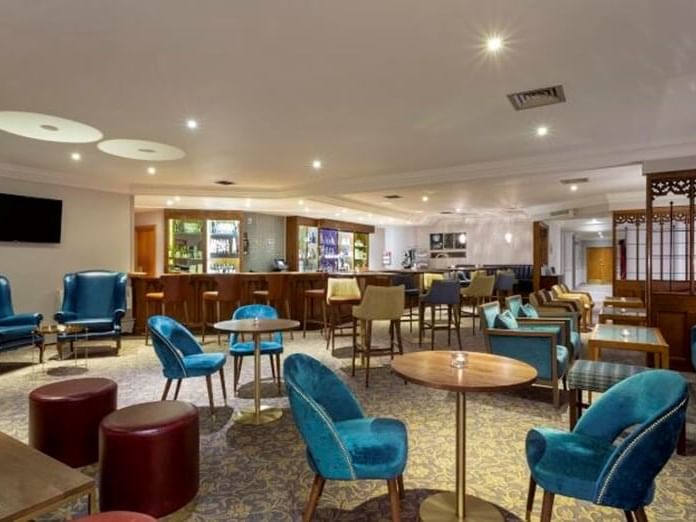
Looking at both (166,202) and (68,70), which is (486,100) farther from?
(166,202)

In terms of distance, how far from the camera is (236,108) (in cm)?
394

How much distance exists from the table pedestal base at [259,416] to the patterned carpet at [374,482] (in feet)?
0.23

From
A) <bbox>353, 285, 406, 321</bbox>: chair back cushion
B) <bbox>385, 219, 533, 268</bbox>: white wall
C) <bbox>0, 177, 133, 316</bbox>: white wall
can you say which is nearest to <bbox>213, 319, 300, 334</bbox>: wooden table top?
<bbox>353, 285, 406, 321</bbox>: chair back cushion

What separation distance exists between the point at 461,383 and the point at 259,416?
219 cm

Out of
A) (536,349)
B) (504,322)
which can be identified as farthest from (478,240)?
(536,349)

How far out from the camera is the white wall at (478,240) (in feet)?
42.7

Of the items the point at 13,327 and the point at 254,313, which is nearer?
the point at 254,313

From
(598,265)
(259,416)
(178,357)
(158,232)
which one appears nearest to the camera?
(178,357)

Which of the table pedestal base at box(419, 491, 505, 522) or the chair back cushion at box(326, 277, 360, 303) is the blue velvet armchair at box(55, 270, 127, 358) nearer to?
the chair back cushion at box(326, 277, 360, 303)

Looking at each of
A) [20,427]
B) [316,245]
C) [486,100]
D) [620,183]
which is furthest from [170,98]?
[316,245]

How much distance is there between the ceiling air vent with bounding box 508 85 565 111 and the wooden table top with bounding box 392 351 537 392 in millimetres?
2329

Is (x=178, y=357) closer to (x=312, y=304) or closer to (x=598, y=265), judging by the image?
(x=312, y=304)

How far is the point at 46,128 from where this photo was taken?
4.52m

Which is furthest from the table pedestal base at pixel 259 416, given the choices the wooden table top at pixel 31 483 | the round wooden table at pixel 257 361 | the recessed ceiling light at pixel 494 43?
the recessed ceiling light at pixel 494 43
